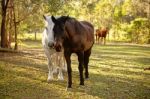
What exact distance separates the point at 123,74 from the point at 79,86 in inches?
133

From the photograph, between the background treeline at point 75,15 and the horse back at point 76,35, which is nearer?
the horse back at point 76,35

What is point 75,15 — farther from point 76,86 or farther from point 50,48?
point 76,86

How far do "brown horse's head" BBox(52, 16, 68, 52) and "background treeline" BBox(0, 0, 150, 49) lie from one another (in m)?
Answer: 9.73

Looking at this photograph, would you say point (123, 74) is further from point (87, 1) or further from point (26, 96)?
point (87, 1)

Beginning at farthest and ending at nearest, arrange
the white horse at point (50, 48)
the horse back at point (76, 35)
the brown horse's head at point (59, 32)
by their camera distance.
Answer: the white horse at point (50, 48), the horse back at point (76, 35), the brown horse's head at point (59, 32)

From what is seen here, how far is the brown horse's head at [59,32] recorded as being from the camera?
8094mm

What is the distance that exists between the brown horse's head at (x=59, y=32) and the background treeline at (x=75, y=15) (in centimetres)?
973

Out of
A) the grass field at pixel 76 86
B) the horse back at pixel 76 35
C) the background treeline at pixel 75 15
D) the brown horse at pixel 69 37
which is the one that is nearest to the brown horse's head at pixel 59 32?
the brown horse at pixel 69 37

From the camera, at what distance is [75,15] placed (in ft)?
143

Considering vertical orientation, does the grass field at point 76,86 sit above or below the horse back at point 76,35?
below

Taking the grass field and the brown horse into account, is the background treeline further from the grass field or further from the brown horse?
the brown horse

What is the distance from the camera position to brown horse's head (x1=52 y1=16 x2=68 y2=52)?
8.09 meters

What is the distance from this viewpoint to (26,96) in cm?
820

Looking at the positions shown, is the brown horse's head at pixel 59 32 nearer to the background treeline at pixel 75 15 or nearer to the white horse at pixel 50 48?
the white horse at pixel 50 48
